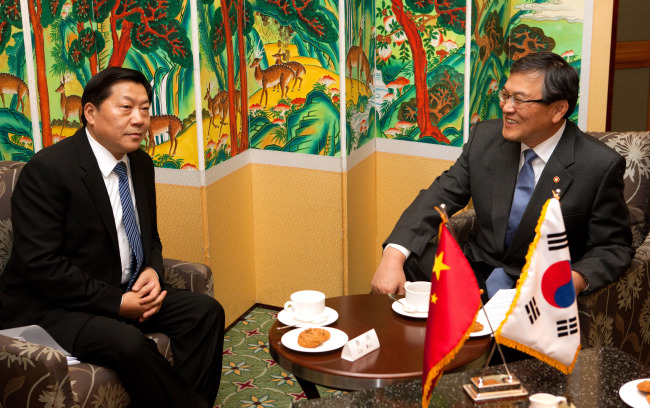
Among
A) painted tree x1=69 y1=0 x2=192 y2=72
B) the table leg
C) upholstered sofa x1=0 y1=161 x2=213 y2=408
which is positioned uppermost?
painted tree x1=69 y1=0 x2=192 y2=72

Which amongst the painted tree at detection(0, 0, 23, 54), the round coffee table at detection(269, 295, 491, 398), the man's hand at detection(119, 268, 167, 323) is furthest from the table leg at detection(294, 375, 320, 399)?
the painted tree at detection(0, 0, 23, 54)

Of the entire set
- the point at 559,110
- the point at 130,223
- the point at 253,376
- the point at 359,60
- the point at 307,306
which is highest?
the point at 359,60

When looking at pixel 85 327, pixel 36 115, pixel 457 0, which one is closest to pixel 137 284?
pixel 85 327

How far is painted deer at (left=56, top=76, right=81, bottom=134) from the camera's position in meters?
3.16

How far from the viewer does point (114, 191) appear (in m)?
2.51

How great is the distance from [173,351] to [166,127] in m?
1.10

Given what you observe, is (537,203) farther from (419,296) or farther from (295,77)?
(295,77)

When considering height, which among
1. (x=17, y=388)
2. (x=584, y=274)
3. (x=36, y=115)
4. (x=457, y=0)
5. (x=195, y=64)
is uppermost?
(x=457, y=0)

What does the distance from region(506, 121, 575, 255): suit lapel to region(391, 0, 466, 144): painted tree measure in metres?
1.04

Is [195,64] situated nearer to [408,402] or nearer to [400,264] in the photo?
[400,264]

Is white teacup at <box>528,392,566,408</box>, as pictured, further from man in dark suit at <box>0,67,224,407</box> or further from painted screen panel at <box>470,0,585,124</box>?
painted screen panel at <box>470,0,585,124</box>

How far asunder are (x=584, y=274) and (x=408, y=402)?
3.06 feet

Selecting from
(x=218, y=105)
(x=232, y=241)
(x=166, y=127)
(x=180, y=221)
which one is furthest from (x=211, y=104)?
(x=232, y=241)

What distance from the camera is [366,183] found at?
373 cm
